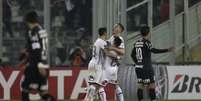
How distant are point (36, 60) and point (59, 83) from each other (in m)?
8.68

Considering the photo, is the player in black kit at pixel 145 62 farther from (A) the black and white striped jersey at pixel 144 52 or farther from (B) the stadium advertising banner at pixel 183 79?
(B) the stadium advertising banner at pixel 183 79

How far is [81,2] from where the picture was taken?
25312 mm

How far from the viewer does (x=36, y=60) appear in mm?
14859

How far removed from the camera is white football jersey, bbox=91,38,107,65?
18.8 m

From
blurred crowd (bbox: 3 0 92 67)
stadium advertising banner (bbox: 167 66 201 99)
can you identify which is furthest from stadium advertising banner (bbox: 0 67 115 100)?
stadium advertising banner (bbox: 167 66 201 99)

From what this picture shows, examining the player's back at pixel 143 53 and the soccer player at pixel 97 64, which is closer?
the soccer player at pixel 97 64

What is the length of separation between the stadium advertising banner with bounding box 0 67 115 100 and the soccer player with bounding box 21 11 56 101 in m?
8.40

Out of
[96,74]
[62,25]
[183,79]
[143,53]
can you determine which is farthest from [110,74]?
[62,25]

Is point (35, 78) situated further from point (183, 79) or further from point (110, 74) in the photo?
point (183, 79)

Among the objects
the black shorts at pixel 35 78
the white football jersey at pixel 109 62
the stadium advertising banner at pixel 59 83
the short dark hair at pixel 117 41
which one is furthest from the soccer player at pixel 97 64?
the stadium advertising banner at pixel 59 83

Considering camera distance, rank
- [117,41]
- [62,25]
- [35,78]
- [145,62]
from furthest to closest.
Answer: [62,25] < [117,41] < [145,62] < [35,78]

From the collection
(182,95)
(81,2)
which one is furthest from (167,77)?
(81,2)

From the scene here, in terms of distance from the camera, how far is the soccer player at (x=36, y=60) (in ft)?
48.6

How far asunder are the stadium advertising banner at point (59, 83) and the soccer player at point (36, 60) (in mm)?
8396
